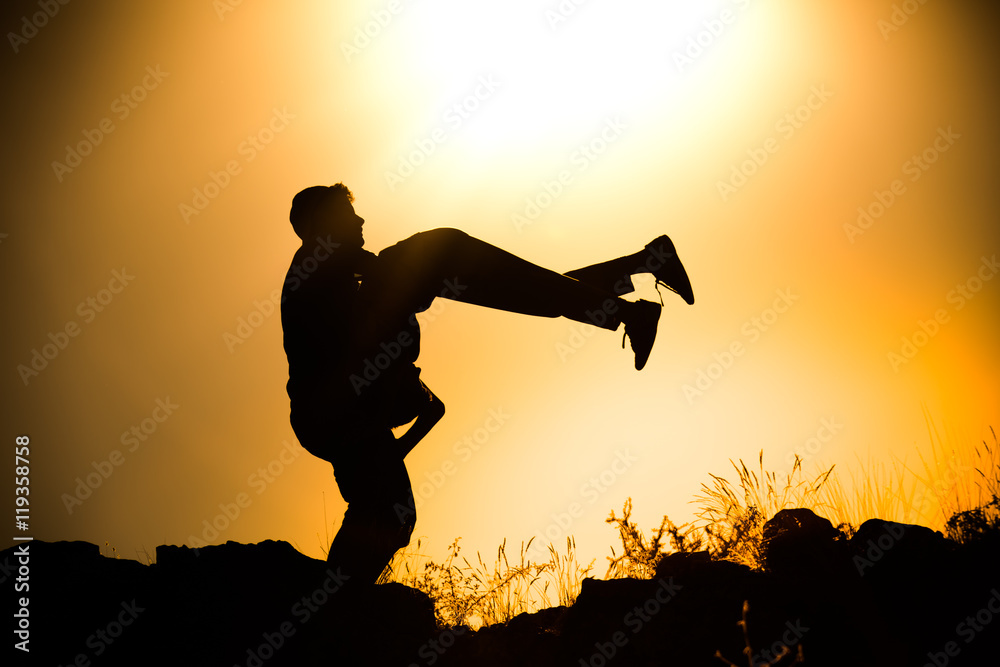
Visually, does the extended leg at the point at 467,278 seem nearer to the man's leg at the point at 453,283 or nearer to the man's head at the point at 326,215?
the man's leg at the point at 453,283

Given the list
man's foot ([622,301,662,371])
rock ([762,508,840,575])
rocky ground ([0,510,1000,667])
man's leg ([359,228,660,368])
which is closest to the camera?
rocky ground ([0,510,1000,667])

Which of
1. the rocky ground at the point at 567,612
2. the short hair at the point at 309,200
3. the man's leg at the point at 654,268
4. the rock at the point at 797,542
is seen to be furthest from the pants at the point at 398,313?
the rock at the point at 797,542

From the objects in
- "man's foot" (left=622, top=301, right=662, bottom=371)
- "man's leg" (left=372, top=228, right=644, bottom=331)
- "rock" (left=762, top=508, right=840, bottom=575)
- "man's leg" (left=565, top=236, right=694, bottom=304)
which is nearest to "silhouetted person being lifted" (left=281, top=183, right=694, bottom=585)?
"man's leg" (left=372, top=228, right=644, bottom=331)

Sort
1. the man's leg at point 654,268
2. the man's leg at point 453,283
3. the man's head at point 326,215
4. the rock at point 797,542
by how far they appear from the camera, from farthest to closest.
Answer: the man's leg at point 654,268 < the man's head at point 326,215 < the man's leg at point 453,283 < the rock at point 797,542

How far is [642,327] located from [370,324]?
1.55 m

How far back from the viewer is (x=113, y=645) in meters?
2.85

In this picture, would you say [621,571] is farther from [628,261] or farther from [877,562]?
[628,261]

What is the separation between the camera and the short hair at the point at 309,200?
362 centimetres

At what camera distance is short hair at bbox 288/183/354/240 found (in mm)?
3615

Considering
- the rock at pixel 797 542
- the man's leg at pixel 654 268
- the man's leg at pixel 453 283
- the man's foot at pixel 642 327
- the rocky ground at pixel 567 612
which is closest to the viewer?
the rocky ground at pixel 567 612

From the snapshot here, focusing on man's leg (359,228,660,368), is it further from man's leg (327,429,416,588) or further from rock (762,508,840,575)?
rock (762,508,840,575)

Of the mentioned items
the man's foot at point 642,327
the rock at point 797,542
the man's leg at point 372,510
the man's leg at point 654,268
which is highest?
the man's leg at point 654,268

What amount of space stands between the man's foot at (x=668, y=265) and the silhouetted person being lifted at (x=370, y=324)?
50 centimetres

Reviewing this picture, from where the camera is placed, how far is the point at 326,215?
3.59 meters
